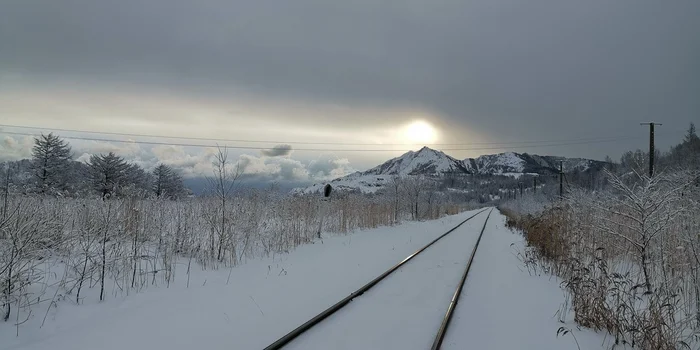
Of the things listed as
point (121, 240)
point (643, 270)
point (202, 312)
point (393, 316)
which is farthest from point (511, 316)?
point (121, 240)

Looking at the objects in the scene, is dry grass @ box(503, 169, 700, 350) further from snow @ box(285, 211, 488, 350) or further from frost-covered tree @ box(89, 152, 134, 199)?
frost-covered tree @ box(89, 152, 134, 199)

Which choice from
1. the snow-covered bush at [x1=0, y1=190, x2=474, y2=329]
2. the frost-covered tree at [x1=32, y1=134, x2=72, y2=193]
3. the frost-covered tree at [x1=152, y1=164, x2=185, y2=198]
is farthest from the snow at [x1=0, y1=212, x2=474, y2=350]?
the frost-covered tree at [x1=152, y1=164, x2=185, y2=198]

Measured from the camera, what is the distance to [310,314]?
Result: 19.4ft

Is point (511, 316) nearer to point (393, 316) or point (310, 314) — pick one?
point (393, 316)

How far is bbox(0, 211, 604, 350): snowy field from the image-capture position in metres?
4.93

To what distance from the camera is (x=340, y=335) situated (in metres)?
5.06

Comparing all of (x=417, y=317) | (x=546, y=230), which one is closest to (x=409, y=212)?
(x=546, y=230)

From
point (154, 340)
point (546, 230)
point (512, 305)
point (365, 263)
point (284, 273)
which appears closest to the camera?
point (154, 340)

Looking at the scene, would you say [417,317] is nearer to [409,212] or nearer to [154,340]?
[154,340]

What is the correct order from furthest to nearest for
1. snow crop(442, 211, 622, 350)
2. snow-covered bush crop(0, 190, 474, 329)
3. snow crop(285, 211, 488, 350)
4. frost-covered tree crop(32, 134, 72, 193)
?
frost-covered tree crop(32, 134, 72, 193), snow-covered bush crop(0, 190, 474, 329), snow crop(442, 211, 622, 350), snow crop(285, 211, 488, 350)

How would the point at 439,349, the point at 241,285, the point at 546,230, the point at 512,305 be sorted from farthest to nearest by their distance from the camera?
the point at 546,230 → the point at 241,285 → the point at 512,305 → the point at 439,349

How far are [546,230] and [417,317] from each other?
914 cm

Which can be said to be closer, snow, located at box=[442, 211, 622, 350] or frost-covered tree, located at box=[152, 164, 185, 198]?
snow, located at box=[442, 211, 622, 350]

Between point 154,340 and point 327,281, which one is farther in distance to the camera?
point 327,281
